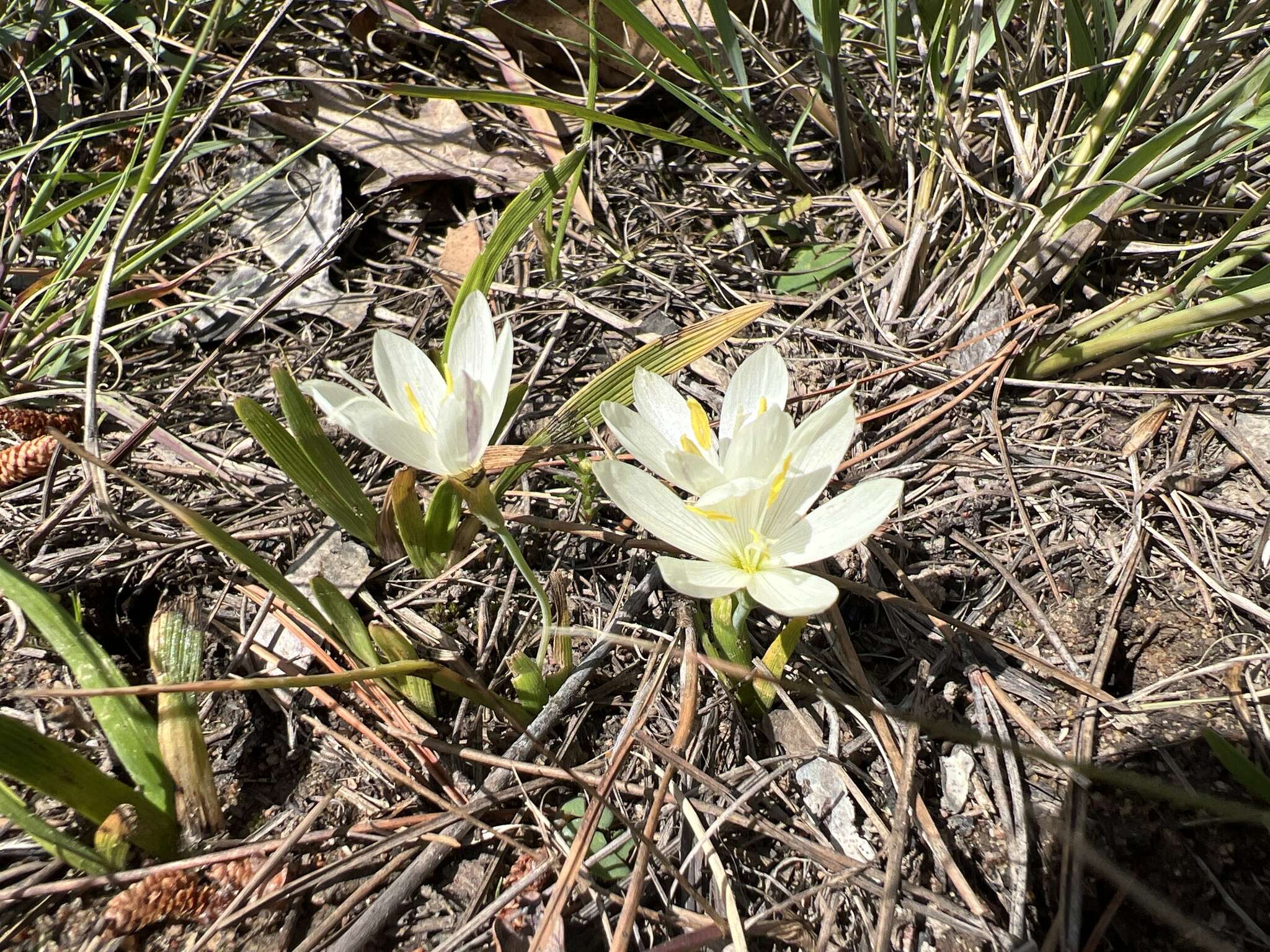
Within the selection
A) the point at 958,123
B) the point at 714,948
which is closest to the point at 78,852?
the point at 714,948

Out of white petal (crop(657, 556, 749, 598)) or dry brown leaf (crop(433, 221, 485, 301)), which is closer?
white petal (crop(657, 556, 749, 598))

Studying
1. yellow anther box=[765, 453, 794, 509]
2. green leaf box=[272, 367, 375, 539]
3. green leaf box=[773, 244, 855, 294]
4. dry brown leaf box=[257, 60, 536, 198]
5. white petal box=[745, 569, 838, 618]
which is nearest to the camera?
white petal box=[745, 569, 838, 618]

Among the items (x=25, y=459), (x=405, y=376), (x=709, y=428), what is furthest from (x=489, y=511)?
(x=25, y=459)

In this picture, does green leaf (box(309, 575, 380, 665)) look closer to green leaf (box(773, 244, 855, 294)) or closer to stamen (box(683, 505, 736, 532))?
stamen (box(683, 505, 736, 532))

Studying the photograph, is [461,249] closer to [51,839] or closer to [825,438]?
[825,438]

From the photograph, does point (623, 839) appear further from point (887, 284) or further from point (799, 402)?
point (887, 284)

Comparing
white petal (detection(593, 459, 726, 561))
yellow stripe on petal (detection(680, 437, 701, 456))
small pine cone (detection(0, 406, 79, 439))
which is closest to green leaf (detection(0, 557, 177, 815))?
small pine cone (detection(0, 406, 79, 439))

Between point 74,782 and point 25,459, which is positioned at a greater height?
point 25,459
